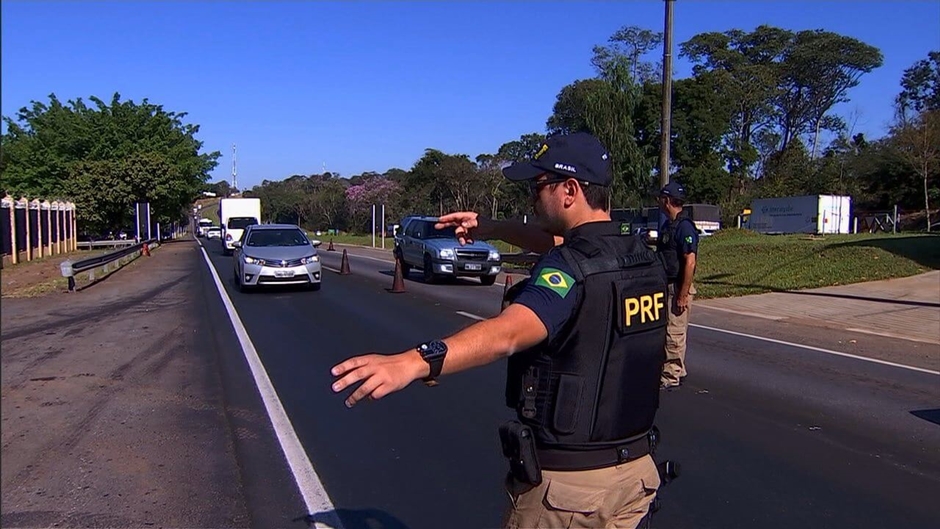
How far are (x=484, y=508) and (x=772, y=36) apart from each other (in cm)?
6546

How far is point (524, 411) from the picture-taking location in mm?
2277

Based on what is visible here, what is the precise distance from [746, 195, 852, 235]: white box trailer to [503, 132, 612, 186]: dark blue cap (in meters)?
39.7

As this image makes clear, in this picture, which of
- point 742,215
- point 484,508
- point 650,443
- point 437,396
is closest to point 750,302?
point 437,396

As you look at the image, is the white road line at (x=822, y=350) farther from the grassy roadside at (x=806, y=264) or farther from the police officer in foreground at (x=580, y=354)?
the police officer in foreground at (x=580, y=354)

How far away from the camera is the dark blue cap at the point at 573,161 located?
233cm

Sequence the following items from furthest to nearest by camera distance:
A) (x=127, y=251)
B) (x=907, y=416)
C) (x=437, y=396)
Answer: (x=127, y=251) < (x=437, y=396) < (x=907, y=416)

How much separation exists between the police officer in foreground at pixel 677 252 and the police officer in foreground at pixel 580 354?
15.5 ft

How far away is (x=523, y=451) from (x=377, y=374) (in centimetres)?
60

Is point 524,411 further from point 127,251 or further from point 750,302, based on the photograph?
point 127,251

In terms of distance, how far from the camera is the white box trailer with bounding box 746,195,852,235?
1592 inches

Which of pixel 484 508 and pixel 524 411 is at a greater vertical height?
pixel 524 411

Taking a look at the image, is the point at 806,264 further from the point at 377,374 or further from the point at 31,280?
the point at 377,374

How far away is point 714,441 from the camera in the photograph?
19.4ft

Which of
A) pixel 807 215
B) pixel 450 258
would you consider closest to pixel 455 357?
pixel 450 258
